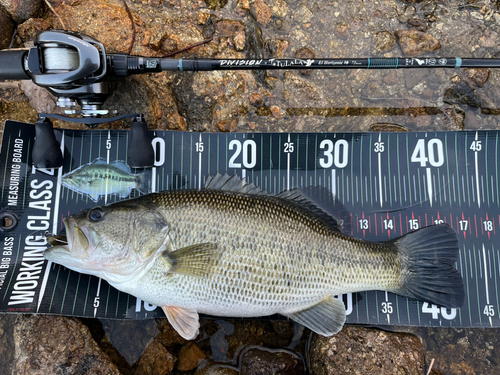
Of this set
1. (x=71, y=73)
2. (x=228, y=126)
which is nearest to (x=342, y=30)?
(x=228, y=126)

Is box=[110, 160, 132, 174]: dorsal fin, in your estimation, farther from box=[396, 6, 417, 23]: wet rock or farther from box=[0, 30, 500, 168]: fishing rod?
box=[396, 6, 417, 23]: wet rock

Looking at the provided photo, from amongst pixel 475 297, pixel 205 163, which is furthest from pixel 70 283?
pixel 475 297

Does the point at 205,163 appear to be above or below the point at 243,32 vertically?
below

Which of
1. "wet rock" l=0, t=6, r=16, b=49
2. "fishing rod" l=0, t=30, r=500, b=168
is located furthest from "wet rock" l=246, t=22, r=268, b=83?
"wet rock" l=0, t=6, r=16, b=49

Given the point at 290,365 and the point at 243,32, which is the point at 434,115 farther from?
the point at 290,365

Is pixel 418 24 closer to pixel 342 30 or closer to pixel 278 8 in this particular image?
pixel 342 30

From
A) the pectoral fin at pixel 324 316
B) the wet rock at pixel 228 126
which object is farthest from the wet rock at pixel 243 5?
the pectoral fin at pixel 324 316
